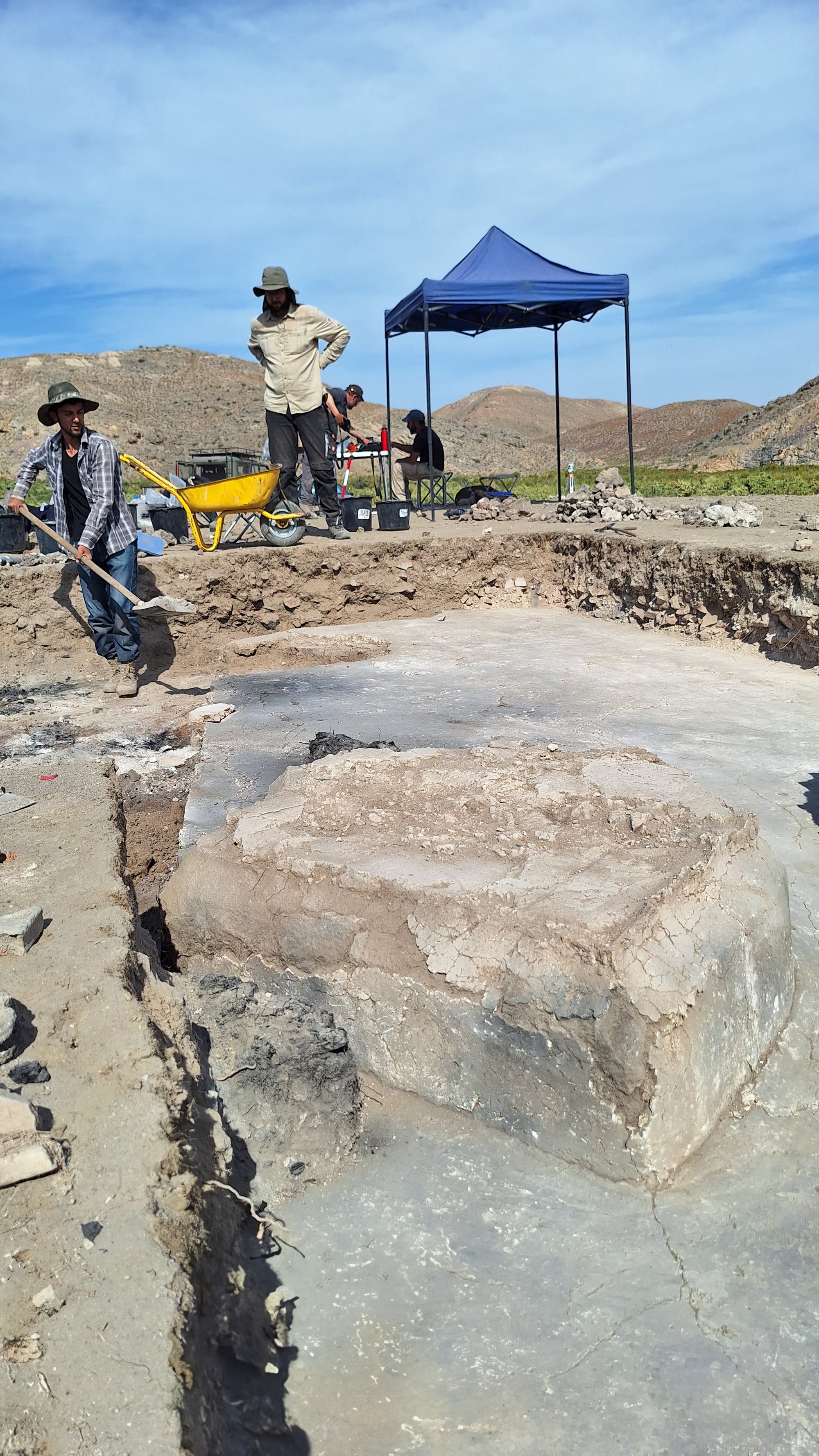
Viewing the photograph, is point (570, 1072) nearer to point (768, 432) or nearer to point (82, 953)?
point (82, 953)

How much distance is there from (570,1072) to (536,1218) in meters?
0.33

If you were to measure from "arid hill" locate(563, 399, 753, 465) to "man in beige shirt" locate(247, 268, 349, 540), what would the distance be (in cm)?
2607

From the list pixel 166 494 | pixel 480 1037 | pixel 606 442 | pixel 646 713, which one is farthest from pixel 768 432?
pixel 480 1037

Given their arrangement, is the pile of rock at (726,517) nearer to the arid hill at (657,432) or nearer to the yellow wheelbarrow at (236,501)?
the yellow wheelbarrow at (236,501)

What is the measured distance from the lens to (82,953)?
2.40 metres

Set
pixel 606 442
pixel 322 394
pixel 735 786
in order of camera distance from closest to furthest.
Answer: pixel 735 786
pixel 322 394
pixel 606 442

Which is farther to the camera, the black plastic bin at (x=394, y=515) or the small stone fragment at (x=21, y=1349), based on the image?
the black plastic bin at (x=394, y=515)

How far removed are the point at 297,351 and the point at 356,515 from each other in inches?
65.4

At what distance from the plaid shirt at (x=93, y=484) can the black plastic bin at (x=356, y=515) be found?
133 inches

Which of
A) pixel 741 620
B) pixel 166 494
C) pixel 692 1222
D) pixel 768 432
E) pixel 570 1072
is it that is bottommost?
pixel 692 1222

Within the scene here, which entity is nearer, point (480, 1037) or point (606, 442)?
point (480, 1037)

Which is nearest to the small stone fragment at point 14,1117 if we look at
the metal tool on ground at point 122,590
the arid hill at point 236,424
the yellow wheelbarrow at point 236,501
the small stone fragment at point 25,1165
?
the small stone fragment at point 25,1165

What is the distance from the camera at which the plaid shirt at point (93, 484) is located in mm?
5781

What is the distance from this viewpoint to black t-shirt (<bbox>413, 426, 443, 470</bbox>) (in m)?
11.6
